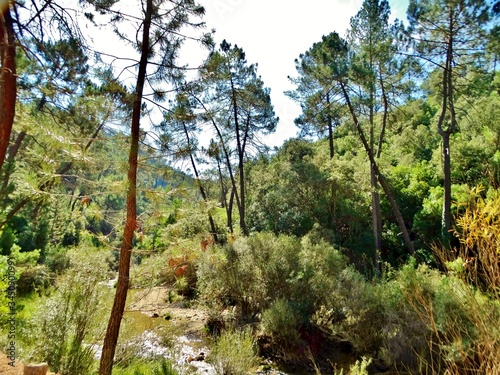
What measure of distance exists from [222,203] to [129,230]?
520 cm

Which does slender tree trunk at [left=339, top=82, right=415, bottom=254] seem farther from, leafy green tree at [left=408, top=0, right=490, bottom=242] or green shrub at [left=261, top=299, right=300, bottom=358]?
green shrub at [left=261, top=299, right=300, bottom=358]

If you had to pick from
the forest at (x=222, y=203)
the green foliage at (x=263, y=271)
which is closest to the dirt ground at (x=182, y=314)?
the forest at (x=222, y=203)

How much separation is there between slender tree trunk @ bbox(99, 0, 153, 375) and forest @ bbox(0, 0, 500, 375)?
0.03 metres

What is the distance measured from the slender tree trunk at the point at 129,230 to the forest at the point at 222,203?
0.03 meters

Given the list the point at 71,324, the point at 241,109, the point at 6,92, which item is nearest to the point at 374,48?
the point at 241,109

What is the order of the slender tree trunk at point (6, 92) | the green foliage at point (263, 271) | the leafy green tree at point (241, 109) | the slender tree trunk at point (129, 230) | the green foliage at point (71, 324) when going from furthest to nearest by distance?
the leafy green tree at point (241, 109)
the green foliage at point (263, 271)
the green foliage at point (71, 324)
the slender tree trunk at point (129, 230)
the slender tree trunk at point (6, 92)

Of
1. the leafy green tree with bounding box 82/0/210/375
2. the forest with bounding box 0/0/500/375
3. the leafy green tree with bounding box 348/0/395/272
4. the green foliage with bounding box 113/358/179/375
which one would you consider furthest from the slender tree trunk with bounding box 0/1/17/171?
the leafy green tree with bounding box 348/0/395/272

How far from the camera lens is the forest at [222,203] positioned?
3.45 m

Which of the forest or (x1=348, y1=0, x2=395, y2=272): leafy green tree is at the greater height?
(x1=348, y1=0, x2=395, y2=272): leafy green tree

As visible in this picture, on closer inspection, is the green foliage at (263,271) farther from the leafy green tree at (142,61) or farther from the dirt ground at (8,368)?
the dirt ground at (8,368)

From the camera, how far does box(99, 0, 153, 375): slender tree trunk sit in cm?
365

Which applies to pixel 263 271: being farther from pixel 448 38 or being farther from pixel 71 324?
pixel 448 38

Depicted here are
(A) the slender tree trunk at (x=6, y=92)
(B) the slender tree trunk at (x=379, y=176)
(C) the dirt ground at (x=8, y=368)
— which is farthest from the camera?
(B) the slender tree trunk at (x=379, y=176)

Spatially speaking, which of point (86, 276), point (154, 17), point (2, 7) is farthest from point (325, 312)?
point (2, 7)
